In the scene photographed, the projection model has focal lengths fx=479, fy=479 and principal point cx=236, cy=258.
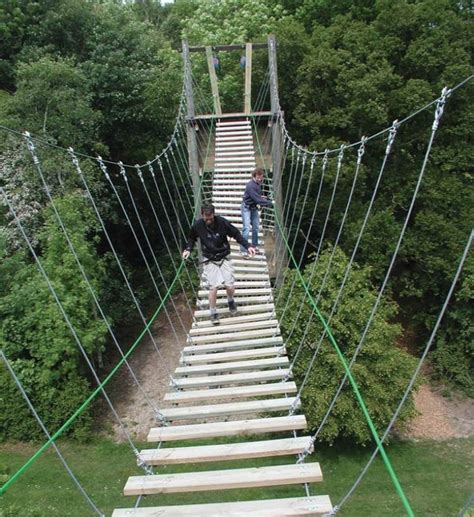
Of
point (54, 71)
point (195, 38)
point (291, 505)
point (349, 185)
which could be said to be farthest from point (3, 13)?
point (291, 505)

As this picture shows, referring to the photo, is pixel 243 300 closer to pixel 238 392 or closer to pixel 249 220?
pixel 249 220

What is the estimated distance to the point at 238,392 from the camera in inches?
106

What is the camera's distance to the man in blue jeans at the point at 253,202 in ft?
15.2

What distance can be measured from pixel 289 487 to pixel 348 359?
164cm

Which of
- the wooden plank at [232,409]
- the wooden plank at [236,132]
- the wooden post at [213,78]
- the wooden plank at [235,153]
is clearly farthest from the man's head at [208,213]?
the wooden post at [213,78]

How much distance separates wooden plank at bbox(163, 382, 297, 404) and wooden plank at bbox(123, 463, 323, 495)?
2.17 feet

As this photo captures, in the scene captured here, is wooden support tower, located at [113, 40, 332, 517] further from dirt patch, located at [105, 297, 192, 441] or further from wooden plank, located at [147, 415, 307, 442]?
dirt patch, located at [105, 297, 192, 441]

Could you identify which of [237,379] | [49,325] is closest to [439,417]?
[237,379]

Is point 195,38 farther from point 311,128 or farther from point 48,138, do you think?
point 48,138

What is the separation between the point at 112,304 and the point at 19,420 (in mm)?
2345

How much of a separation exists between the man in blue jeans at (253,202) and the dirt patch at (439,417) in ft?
11.5

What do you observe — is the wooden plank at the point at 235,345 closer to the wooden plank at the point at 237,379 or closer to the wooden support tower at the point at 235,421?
the wooden support tower at the point at 235,421

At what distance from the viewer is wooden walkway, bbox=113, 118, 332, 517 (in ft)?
6.13

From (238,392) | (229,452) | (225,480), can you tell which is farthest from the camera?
(238,392)
